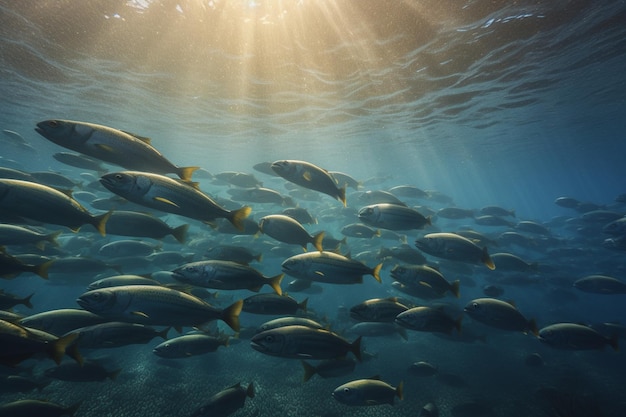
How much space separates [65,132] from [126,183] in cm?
78

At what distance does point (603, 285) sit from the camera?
8.91 meters

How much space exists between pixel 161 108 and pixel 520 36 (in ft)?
72.3

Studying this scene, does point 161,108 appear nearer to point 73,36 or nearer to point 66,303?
point 73,36

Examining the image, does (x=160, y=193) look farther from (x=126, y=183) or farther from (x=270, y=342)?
(x=270, y=342)

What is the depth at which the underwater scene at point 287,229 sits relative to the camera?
4.12m

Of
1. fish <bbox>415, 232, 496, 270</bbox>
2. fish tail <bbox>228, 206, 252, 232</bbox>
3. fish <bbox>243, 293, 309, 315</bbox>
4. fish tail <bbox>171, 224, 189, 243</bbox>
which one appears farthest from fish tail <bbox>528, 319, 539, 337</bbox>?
fish tail <bbox>171, 224, 189, 243</bbox>

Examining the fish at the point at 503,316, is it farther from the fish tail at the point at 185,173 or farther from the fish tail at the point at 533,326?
the fish tail at the point at 185,173

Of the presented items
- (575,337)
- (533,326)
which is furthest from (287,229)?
(575,337)

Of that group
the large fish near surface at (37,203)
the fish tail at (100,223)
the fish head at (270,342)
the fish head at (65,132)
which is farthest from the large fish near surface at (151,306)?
the fish head at (65,132)

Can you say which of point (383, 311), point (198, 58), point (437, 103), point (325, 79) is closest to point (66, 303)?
point (198, 58)

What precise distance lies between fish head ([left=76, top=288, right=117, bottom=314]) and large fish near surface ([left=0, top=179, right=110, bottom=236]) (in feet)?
2.98

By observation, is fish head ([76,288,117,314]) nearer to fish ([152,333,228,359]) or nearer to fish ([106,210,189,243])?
fish ([106,210,189,243])

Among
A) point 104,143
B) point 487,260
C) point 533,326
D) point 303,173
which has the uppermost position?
point 303,173

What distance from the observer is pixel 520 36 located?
12.1 metres
